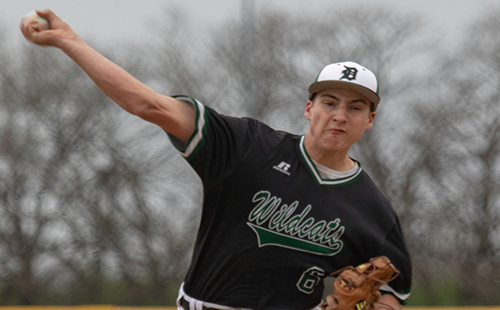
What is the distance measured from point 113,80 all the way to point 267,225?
1.11 meters

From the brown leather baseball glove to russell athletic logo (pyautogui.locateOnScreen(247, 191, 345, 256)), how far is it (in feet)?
0.56

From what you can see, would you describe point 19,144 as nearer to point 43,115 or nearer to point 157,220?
point 43,115

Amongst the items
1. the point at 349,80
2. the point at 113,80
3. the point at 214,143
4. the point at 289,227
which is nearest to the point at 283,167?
the point at 289,227

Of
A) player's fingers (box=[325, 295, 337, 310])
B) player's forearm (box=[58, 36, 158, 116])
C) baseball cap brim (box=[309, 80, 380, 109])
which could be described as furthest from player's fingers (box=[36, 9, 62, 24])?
player's fingers (box=[325, 295, 337, 310])

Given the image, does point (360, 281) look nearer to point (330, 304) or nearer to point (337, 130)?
point (330, 304)

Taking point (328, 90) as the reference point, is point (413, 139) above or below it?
above

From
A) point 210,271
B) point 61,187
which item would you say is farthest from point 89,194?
point 210,271

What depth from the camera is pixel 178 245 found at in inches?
380

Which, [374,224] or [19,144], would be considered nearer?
[374,224]

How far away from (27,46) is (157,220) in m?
3.95

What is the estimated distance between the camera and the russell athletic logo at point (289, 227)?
2.82 meters

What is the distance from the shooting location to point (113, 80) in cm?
217

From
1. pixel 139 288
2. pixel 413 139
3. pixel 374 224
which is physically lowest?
pixel 139 288

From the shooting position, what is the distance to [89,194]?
9.88m
